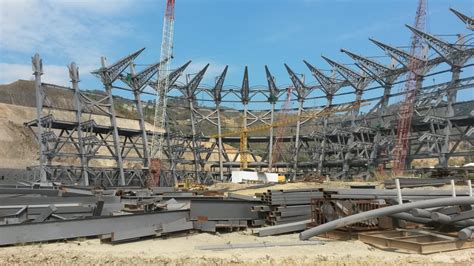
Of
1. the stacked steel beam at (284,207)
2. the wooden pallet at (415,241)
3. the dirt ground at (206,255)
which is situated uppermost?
the stacked steel beam at (284,207)

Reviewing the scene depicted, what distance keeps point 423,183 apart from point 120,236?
2317 centimetres

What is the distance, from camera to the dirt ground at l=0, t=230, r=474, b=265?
10.4 meters

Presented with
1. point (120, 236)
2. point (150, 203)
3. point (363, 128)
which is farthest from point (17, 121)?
point (120, 236)

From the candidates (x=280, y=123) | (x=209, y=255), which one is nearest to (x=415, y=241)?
(x=209, y=255)

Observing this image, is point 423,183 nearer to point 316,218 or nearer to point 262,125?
point 316,218

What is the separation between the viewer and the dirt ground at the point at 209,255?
1037 cm

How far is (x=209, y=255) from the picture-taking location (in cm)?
1107

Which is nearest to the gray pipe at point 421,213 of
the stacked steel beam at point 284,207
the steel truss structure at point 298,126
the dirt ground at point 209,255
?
the dirt ground at point 209,255

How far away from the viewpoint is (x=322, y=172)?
66375mm

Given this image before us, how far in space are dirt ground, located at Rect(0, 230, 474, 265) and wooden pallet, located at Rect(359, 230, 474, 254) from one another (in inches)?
9.6

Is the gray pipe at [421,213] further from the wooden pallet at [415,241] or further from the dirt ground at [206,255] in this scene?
the dirt ground at [206,255]

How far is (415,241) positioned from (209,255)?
18.5ft

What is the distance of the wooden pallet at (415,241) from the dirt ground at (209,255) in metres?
0.24

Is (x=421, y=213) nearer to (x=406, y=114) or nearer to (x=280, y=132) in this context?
(x=406, y=114)
